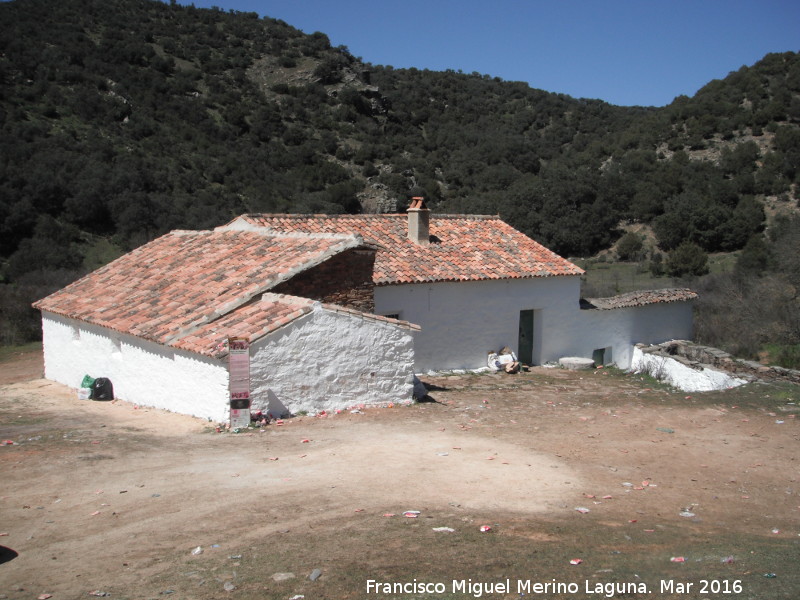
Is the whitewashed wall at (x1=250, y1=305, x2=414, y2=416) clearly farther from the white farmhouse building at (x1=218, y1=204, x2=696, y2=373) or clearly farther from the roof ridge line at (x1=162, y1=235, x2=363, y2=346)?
the white farmhouse building at (x1=218, y1=204, x2=696, y2=373)

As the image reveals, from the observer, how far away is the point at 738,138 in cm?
4175

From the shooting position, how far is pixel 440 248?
1934 centimetres

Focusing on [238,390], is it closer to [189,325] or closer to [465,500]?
[189,325]

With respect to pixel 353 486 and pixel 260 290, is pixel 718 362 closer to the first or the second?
pixel 260 290

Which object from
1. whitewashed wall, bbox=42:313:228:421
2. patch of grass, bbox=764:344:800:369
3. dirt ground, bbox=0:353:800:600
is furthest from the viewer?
patch of grass, bbox=764:344:800:369

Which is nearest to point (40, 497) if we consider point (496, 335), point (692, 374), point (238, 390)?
point (238, 390)

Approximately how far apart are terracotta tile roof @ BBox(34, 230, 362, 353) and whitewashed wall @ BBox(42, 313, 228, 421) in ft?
1.08

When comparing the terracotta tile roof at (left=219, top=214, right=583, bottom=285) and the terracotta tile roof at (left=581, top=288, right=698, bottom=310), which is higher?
the terracotta tile roof at (left=219, top=214, right=583, bottom=285)

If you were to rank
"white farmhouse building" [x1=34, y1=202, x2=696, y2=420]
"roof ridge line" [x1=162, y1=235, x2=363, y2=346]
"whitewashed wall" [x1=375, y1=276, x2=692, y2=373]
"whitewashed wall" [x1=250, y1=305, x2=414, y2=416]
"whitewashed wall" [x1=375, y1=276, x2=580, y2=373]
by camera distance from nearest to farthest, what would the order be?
"whitewashed wall" [x1=250, y1=305, x2=414, y2=416] → "white farmhouse building" [x1=34, y1=202, x2=696, y2=420] → "roof ridge line" [x1=162, y1=235, x2=363, y2=346] → "whitewashed wall" [x1=375, y1=276, x2=580, y2=373] → "whitewashed wall" [x1=375, y1=276, x2=692, y2=373]

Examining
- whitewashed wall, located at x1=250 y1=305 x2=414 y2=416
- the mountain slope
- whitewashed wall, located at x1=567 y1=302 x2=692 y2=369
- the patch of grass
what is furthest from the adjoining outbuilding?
the mountain slope

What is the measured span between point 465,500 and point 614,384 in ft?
33.8

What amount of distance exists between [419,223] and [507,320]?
11.6ft

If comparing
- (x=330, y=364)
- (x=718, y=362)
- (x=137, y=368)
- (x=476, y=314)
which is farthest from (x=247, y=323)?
(x=718, y=362)

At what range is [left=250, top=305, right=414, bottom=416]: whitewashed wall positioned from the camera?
11.3m
